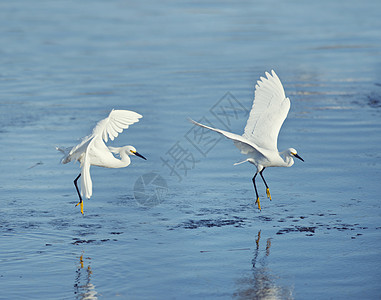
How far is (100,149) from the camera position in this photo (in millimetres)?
10883

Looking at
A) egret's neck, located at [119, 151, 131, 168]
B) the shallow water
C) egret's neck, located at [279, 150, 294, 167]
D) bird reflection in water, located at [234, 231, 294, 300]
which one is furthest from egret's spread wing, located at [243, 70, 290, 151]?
bird reflection in water, located at [234, 231, 294, 300]

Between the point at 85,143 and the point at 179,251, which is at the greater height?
the point at 85,143

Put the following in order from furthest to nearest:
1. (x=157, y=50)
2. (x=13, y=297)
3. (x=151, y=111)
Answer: (x=157, y=50)
(x=151, y=111)
(x=13, y=297)

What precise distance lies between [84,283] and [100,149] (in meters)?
3.45

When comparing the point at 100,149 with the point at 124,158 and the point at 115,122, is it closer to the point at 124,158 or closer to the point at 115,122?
the point at 124,158

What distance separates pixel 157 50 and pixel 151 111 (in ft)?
23.1

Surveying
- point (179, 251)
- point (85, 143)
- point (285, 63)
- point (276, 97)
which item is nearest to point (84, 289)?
point (179, 251)

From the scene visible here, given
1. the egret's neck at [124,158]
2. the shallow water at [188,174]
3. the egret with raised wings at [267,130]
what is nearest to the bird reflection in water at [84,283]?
the shallow water at [188,174]

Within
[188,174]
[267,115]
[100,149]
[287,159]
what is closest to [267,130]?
[267,115]

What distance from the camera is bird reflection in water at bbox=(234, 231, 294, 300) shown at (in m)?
7.40

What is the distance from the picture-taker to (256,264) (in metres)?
8.24

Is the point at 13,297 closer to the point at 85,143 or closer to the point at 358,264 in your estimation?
the point at 85,143

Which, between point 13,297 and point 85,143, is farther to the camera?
point 85,143

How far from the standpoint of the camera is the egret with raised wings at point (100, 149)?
31.2 ft
